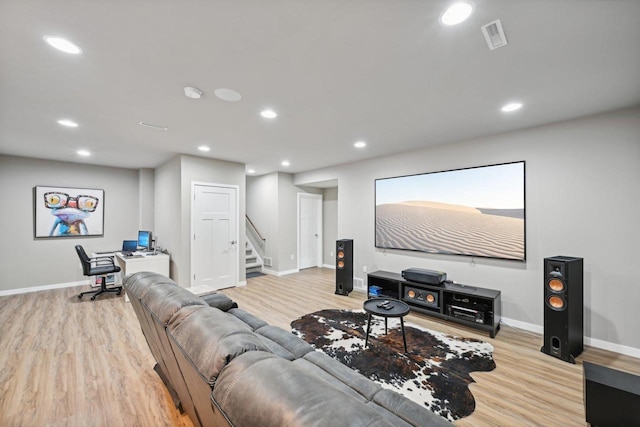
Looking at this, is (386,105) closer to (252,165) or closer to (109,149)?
(252,165)

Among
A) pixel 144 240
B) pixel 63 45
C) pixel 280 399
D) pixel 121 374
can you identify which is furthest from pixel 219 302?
pixel 144 240

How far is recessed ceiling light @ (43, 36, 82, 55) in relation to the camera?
1703mm

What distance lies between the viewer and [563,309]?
2.66m

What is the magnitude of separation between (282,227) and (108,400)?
15.4 feet

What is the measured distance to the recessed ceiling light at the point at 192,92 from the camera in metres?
2.35

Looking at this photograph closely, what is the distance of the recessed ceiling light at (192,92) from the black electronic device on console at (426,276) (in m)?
3.48

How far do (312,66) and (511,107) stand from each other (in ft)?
7.10

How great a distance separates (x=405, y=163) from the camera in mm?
4633

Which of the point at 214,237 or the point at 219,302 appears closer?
the point at 219,302

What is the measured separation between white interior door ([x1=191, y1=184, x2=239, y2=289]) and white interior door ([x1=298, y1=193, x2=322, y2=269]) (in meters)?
1.97

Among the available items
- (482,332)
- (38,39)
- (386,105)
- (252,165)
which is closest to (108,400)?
(38,39)

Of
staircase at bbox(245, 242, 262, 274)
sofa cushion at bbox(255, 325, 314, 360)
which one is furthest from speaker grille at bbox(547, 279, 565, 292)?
staircase at bbox(245, 242, 262, 274)

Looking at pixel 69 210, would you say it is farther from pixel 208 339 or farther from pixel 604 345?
pixel 604 345

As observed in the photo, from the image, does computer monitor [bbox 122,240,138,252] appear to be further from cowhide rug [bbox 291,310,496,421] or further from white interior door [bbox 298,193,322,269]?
cowhide rug [bbox 291,310,496,421]
